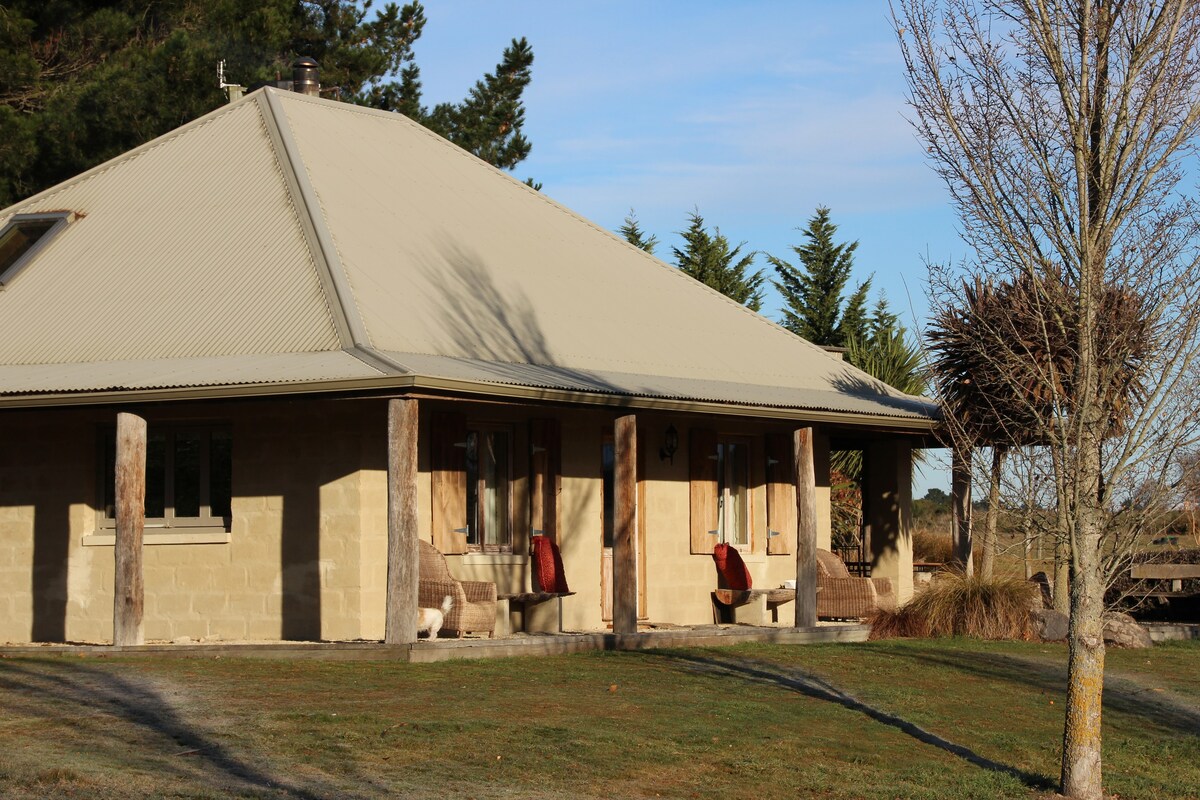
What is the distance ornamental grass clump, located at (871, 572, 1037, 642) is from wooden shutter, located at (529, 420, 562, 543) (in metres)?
3.53

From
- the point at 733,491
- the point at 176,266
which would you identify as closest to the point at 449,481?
the point at 176,266

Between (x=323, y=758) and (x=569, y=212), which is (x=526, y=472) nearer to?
(x=569, y=212)

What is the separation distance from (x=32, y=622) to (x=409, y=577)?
193 inches

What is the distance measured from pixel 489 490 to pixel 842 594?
14.3 feet

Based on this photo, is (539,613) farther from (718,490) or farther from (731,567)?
(718,490)

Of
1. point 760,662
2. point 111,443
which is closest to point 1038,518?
point 760,662

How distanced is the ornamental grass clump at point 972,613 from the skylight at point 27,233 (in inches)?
382

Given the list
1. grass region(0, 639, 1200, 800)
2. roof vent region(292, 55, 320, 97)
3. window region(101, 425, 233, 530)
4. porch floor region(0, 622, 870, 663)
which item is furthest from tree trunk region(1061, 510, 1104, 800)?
roof vent region(292, 55, 320, 97)

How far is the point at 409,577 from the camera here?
12.8 meters

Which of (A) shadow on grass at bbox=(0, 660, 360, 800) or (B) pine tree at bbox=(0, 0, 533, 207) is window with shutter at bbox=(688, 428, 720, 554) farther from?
(B) pine tree at bbox=(0, 0, 533, 207)

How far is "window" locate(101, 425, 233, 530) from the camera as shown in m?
15.2

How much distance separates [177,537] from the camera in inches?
595

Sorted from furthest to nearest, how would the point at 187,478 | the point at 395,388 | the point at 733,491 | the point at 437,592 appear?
the point at 733,491 → the point at 187,478 → the point at 437,592 → the point at 395,388

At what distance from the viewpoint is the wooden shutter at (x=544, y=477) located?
1638cm
